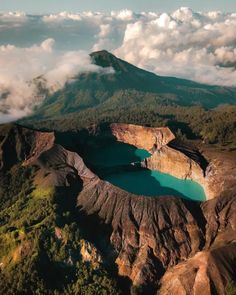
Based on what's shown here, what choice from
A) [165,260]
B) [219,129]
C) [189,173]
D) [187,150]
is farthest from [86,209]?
[219,129]

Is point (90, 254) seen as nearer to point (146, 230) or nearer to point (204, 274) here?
point (146, 230)

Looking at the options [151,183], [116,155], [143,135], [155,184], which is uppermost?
[155,184]

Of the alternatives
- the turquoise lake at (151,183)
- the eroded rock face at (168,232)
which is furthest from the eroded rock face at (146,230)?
the turquoise lake at (151,183)

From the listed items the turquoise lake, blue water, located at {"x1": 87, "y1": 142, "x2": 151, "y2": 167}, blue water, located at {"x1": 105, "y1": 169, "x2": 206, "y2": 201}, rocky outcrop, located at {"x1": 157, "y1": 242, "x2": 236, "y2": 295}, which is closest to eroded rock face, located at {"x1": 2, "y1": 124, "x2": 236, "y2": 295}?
rocky outcrop, located at {"x1": 157, "y1": 242, "x2": 236, "y2": 295}

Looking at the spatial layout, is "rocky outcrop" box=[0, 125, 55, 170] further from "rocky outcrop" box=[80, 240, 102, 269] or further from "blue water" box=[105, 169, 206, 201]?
"rocky outcrop" box=[80, 240, 102, 269]

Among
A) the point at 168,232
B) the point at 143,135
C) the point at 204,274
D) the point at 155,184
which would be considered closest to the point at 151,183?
the point at 155,184

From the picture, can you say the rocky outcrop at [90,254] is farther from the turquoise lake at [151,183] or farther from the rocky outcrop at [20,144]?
the rocky outcrop at [20,144]
